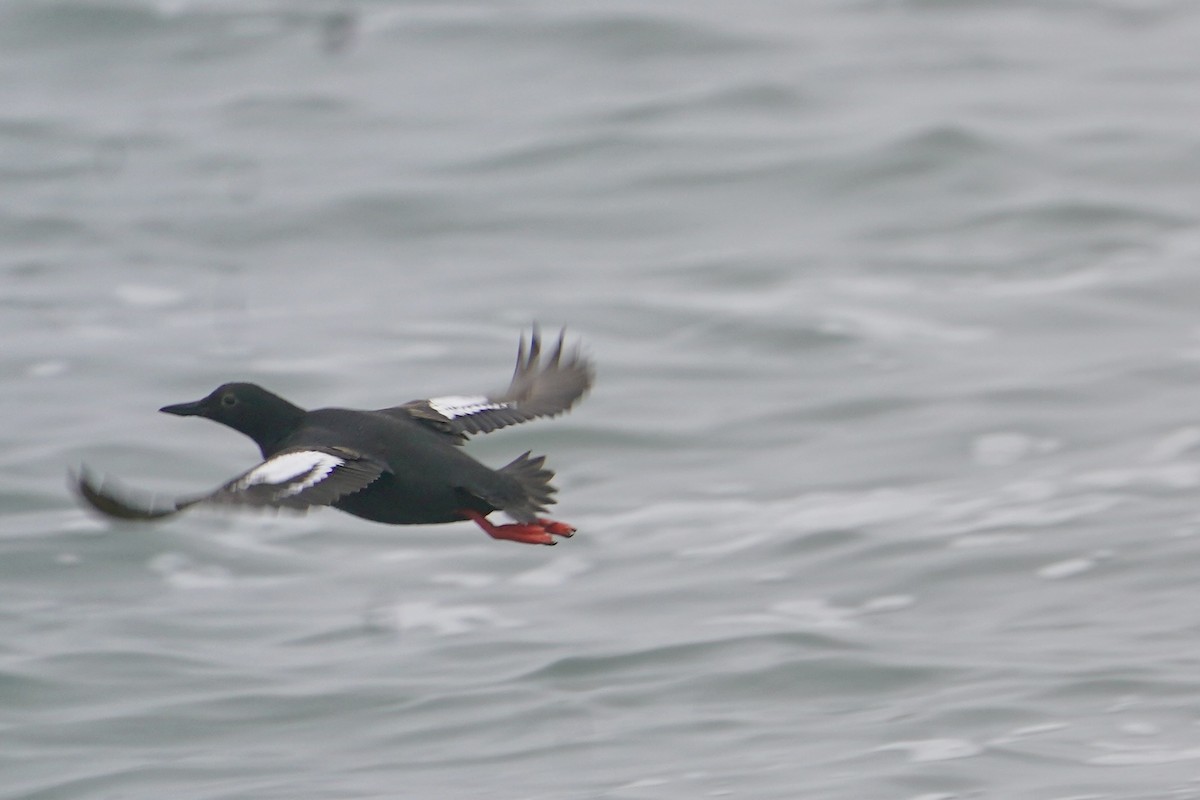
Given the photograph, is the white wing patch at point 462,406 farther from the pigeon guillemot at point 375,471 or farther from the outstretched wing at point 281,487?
the outstretched wing at point 281,487

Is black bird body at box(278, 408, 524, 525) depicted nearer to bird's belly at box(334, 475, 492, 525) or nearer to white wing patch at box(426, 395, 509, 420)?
bird's belly at box(334, 475, 492, 525)

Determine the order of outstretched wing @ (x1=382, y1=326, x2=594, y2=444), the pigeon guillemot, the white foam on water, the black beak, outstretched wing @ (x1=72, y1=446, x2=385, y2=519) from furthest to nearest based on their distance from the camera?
the white foam on water < outstretched wing @ (x1=382, y1=326, x2=594, y2=444) < the black beak < the pigeon guillemot < outstretched wing @ (x1=72, y1=446, x2=385, y2=519)

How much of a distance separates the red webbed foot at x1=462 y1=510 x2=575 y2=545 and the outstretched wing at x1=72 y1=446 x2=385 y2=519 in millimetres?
586

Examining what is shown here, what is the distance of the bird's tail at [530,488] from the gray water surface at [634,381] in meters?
1.98

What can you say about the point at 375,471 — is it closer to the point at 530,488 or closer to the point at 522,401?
the point at 530,488

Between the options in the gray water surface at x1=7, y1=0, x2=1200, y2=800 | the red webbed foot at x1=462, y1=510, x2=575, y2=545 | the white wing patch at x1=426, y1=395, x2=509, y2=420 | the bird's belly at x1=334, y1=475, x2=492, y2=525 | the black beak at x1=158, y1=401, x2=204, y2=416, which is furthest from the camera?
the gray water surface at x1=7, y1=0, x2=1200, y2=800

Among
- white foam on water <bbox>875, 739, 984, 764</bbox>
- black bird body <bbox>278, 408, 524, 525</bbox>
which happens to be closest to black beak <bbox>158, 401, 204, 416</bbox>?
black bird body <bbox>278, 408, 524, 525</bbox>

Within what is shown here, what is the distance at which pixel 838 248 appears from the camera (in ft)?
60.0

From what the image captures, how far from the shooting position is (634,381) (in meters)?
15.6

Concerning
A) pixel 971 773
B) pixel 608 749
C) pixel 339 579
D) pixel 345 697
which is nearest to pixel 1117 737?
pixel 971 773

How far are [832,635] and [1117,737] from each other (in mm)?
2022

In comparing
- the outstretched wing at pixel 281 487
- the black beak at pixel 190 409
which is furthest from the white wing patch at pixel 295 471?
the black beak at pixel 190 409

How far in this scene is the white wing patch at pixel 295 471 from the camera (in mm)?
7012

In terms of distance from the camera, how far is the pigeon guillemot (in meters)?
6.89
